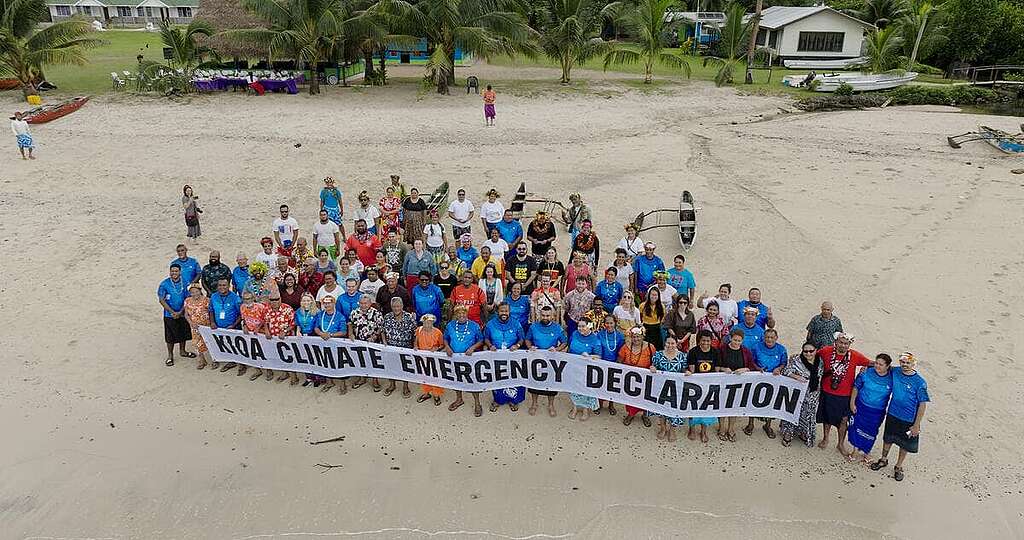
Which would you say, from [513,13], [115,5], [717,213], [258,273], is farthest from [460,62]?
[115,5]

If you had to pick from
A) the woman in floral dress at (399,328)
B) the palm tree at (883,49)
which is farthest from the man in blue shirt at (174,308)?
the palm tree at (883,49)

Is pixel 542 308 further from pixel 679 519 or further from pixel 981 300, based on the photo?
pixel 981 300

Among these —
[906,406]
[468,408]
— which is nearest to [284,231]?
[468,408]

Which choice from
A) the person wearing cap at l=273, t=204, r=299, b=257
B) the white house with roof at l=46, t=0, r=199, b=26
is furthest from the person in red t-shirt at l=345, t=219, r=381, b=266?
the white house with roof at l=46, t=0, r=199, b=26

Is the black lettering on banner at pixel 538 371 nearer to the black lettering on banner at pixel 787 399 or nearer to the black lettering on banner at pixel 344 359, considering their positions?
the black lettering on banner at pixel 344 359

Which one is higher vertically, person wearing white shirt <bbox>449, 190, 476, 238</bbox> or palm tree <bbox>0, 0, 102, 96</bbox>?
palm tree <bbox>0, 0, 102, 96</bbox>

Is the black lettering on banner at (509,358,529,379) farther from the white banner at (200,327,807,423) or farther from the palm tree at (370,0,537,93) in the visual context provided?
the palm tree at (370,0,537,93)

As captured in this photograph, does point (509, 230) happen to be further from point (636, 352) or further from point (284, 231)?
point (636, 352)
